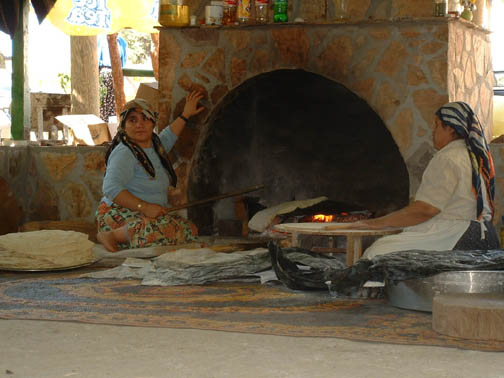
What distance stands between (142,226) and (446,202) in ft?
7.97

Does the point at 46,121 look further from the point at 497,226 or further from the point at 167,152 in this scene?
the point at 497,226

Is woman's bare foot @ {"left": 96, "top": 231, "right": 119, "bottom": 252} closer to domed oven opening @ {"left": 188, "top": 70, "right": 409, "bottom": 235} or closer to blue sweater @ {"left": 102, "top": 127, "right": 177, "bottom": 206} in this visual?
blue sweater @ {"left": 102, "top": 127, "right": 177, "bottom": 206}

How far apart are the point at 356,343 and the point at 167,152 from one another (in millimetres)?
3532

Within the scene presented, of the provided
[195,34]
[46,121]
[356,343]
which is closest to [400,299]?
[356,343]

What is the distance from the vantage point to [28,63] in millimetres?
7691

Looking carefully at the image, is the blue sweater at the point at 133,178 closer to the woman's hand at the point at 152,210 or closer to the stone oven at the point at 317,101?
the woman's hand at the point at 152,210

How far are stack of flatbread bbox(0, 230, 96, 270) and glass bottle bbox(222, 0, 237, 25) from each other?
2117 millimetres

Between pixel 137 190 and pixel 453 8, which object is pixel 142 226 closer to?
pixel 137 190

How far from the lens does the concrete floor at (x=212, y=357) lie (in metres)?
3.02

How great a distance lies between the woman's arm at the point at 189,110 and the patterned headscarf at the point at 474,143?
A: 2.44m

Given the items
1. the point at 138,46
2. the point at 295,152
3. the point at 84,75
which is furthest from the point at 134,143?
the point at 138,46

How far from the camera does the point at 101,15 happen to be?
961 cm

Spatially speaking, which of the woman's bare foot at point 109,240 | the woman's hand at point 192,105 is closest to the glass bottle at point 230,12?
the woman's hand at point 192,105

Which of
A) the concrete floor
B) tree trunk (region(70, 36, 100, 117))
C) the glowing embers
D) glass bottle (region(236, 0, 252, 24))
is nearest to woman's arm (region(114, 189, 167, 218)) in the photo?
the glowing embers
